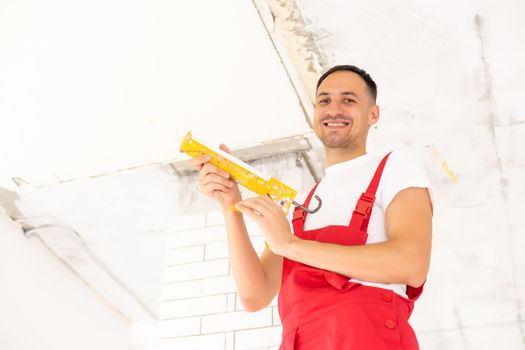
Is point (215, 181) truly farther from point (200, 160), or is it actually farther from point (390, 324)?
point (390, 324)

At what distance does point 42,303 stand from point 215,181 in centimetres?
335

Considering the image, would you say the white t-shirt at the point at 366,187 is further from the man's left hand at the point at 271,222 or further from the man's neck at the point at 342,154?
the man's left hand at the point at 271,222

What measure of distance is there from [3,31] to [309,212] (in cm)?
208

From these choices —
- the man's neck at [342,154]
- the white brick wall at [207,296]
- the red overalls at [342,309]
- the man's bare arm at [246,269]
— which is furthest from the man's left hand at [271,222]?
the white brick wall at [207,296]

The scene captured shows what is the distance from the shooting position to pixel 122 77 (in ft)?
10.4

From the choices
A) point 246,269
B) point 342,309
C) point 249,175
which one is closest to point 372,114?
point 249,175

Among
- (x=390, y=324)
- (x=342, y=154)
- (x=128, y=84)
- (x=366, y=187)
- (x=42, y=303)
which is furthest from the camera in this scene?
(x=42, y=303)

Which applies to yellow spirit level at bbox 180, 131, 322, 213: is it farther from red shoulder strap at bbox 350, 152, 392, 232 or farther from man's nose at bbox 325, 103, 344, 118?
man's nose at bbox 325, 103, 344, 118

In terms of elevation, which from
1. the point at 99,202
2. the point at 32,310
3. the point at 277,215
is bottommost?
the point at 277,215

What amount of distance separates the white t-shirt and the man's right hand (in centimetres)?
23

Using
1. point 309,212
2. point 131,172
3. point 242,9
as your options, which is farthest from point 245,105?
point 309,212

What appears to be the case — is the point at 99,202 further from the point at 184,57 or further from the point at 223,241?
the point at 184,57

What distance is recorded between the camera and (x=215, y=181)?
66.2 inches

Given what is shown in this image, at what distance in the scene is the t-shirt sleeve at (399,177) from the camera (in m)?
1.53
